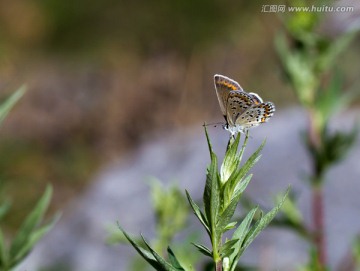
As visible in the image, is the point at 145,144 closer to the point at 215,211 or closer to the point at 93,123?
the point at 93,123

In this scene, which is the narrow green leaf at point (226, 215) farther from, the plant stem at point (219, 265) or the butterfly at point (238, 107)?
the butterfly at point (238, 107)

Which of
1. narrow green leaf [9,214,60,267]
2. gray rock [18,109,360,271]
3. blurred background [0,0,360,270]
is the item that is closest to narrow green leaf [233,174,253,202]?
narrow green leaf [9,214,60,267]

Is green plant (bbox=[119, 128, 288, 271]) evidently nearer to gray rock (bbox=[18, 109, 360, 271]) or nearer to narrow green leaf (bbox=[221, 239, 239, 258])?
narrow green leaf (bbox=[221, 239, 239, 258])

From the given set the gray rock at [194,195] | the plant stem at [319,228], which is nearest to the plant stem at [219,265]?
the plant stem at [319,228]

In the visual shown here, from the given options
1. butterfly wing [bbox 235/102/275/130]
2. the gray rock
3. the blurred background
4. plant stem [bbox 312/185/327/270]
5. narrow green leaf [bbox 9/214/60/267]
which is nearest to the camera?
butterfly wing [bbox 235/102/275/130]

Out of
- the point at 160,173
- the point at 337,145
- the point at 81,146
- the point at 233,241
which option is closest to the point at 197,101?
the point at 81,146

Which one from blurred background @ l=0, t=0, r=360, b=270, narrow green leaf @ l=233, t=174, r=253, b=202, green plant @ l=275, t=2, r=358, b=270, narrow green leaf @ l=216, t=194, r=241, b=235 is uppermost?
narrow green leaf @ l=233, t=174, r=253, b=202

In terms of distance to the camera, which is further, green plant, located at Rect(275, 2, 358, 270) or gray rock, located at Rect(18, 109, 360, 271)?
gray rock, located at Rect(18, 109, 360, 271)

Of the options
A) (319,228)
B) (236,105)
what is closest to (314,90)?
(319,228)

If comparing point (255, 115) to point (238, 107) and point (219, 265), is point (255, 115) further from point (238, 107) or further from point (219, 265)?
point (219, 265)
